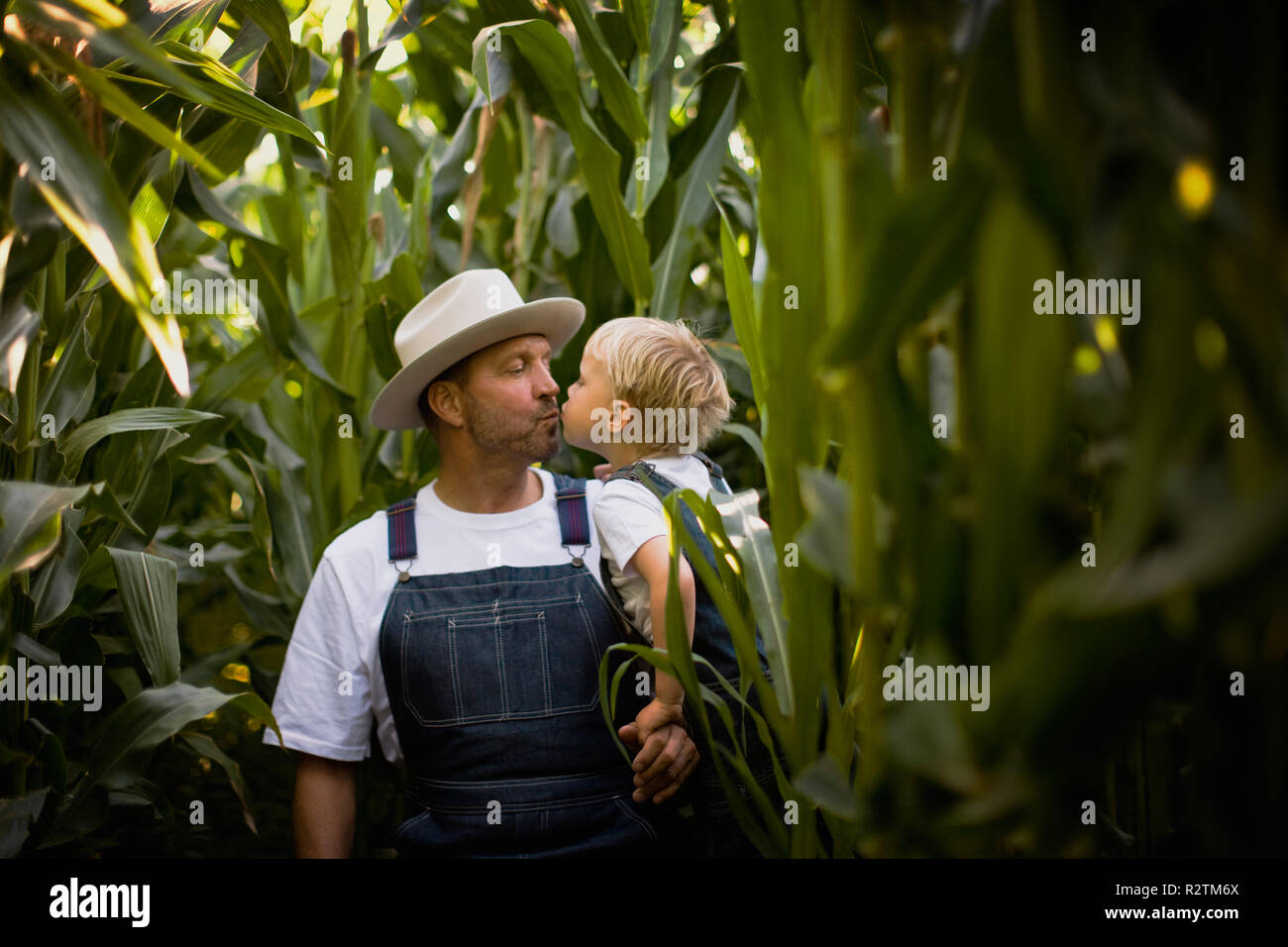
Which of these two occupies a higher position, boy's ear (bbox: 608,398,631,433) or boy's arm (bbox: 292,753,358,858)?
boy's ear (bbox: 608,398,631,433)

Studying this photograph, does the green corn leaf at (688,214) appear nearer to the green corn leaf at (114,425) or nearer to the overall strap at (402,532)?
the overall strap at (402,532)

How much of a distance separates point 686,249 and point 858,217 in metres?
1.03

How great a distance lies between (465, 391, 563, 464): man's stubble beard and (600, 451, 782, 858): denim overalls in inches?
5.7

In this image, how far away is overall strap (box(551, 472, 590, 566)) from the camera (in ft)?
4.39

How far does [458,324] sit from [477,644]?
46cm

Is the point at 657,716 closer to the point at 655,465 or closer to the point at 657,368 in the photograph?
the point at 655,465

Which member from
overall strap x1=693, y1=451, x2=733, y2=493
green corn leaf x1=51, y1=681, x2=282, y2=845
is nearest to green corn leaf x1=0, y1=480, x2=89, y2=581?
green corn leaf x1=51, y1=681, x2=282, y2=845

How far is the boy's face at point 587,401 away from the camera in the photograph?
134 cm

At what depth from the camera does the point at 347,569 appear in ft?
4.24

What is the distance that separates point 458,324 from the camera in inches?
52.7

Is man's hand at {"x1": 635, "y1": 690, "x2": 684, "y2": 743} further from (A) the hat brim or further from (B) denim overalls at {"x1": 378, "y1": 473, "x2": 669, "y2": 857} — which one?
(A) the hat brim

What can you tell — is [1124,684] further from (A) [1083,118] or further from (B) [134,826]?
(B) [134,826]

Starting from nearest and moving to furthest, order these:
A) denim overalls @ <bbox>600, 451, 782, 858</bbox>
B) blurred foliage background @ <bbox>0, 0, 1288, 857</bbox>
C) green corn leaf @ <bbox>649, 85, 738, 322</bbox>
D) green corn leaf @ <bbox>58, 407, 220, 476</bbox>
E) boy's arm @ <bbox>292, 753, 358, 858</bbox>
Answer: blurred foliage background @ <bbox>0, 0, 1288, 857</bbox>
green corn leaf @ <bbox>58, 407, 220, 476</bbox>
denim overalls @ <bbox>600, 451, 782, 858</bbox>
boy's arm @ <bbox>292, 753, 358, 858</bbox>
green corn leaf @ <bbox>649, 85, 738, 322</bbox>

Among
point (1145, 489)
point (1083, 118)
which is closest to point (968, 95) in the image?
point (1083, 118)
